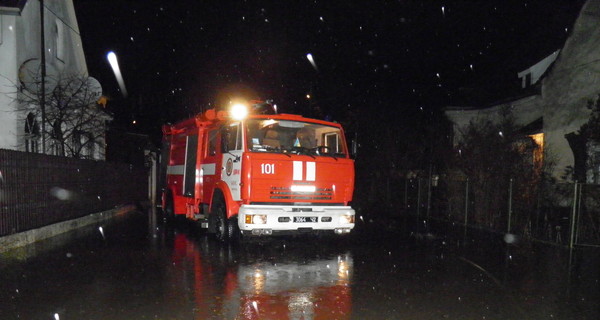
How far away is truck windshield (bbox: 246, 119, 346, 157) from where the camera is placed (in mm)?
9867

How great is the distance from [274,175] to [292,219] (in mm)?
937

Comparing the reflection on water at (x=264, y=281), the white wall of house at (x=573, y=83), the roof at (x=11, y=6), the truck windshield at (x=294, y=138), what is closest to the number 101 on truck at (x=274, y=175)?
the truck windshield at (x=294, y=138)

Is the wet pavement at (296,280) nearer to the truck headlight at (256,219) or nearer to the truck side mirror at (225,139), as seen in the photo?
the truck headlight at (256,219)

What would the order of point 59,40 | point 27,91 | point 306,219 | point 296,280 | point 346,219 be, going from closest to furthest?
point 296,280, point 306,219, point 346,219, point 27,91, point 59,40

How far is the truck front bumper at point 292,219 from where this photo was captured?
9.33 metres

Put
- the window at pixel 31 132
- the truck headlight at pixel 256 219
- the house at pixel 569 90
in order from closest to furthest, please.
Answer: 1. the truck headlight at pixel 256 219
2. the window at pixel 31 132
3. the house at pixel 569 90

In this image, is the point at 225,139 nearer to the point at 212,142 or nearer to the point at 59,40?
the point at 212,142

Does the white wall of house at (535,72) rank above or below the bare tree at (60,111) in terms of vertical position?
above

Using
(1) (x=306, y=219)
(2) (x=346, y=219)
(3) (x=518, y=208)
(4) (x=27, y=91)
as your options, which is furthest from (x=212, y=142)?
(4) (x=27, y=91)

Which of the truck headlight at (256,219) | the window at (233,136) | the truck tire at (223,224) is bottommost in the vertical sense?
the truck tire at (223,224)

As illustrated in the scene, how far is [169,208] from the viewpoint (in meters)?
14.8

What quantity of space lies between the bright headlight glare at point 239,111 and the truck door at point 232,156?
15cm

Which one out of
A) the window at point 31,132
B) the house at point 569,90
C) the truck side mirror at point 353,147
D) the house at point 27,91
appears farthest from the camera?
the house at point 569,90

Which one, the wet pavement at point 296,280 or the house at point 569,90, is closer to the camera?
the wet pavement at point 296,280
